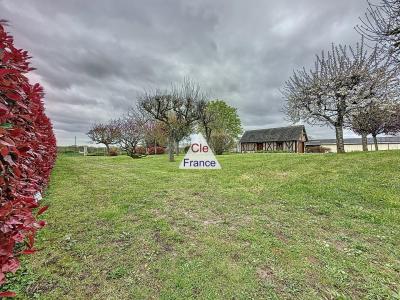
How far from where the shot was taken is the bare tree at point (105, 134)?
3307 centimetres

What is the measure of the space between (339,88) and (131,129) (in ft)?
77.3

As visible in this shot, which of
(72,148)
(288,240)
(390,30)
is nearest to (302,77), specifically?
(390,30)

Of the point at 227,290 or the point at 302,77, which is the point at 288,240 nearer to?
the point at 227,290

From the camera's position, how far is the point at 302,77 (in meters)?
14.6

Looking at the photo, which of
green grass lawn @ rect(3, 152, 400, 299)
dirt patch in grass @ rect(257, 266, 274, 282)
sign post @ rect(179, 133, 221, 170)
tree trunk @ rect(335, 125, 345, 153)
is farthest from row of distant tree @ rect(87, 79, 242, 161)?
dirt patch in grass @ rect(257, 266, 274, 282)

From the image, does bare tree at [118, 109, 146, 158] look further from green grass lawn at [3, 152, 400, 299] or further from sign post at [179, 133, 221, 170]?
green grass lawn at [3, 152, 400, 299]

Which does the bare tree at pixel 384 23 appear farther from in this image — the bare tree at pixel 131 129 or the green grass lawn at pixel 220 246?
the bare tree at pixel 131 129

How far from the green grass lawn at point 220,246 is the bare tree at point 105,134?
29.5 m

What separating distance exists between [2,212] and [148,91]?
1527 cm

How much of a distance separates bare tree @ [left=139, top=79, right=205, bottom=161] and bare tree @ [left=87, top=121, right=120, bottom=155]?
1866 centimetres

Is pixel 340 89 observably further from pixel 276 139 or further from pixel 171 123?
pixel 276 139

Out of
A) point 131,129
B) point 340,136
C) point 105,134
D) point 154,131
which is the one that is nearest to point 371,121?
point 340,136

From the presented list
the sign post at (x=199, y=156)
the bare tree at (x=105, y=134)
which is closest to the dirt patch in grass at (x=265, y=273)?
the sign post at (x=199, y=156)

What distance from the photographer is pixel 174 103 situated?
52.0 feet
